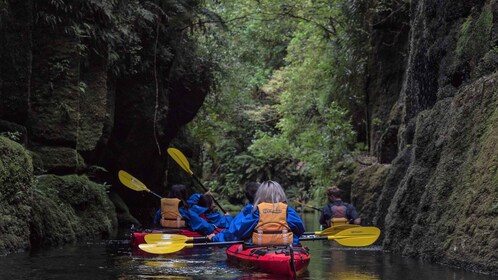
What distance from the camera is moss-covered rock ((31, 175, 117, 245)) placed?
418 inches

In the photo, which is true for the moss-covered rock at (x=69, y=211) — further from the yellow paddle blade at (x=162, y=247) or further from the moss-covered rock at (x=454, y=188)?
the moss-covered rock at (x=454, y=188)

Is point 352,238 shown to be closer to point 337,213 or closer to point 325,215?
point 337,213

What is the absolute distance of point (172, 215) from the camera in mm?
11336

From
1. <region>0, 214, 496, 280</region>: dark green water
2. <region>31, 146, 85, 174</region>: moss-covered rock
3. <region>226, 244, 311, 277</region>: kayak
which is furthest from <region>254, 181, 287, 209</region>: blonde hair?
<region>31, 146, 85, 174</region>: moss-covered rock

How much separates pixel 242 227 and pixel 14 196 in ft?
12.0

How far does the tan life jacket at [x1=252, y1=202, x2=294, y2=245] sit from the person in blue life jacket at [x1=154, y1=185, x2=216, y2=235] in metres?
3.83

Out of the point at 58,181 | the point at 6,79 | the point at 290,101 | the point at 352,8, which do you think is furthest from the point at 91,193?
the point at 290,101

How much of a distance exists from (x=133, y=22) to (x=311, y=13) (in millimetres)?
7389

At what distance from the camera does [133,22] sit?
52.0 feet

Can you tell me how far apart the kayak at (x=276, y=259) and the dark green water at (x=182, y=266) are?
0.10 metres

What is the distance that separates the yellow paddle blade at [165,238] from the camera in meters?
8.54

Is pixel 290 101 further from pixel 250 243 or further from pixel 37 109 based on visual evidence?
pixel 250 243

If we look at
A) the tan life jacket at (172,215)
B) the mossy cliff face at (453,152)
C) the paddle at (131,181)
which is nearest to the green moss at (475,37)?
the mossy cliff face at (453,152)

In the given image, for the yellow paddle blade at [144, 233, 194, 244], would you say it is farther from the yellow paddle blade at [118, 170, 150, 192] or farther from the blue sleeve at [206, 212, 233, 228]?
the yellow paddle blade at [118, 170, 150, 192]
